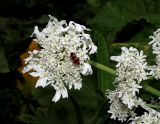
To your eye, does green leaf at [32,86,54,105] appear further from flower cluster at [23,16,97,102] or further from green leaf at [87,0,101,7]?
flower cluster at [23,16,97,102]

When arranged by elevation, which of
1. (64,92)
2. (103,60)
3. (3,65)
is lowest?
(64,92)

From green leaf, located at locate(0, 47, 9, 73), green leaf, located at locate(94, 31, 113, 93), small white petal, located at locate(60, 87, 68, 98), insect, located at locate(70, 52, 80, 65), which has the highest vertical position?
green leaf, located at locate(0, 47, 9, 73)

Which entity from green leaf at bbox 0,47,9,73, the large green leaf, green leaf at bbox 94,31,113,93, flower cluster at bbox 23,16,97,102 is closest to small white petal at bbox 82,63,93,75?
flower cluster at bbox 23,16,97,102

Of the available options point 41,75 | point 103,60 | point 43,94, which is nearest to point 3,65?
point 43,94

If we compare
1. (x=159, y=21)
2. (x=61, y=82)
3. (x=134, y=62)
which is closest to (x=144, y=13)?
(x=159, y=21)

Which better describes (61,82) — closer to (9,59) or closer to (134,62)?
(134,62)

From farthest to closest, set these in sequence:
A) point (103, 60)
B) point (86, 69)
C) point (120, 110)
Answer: point (103, 60) < point (120, 110) < point (86, 69)

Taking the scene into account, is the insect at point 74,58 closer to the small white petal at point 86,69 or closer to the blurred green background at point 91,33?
the small white petal at point 86,69

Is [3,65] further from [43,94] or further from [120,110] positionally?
[120,110]
